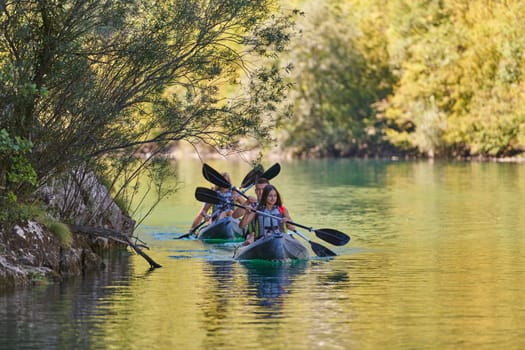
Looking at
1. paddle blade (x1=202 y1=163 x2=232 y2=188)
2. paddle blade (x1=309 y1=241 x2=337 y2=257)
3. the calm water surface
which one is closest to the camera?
the calm water surface

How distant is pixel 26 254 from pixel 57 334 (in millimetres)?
5417

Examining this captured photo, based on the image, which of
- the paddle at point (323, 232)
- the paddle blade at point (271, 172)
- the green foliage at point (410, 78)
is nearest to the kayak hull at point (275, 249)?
the paddle at point (323, 232)

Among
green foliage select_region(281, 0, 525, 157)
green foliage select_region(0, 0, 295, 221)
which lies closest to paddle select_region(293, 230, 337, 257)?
green foliage select_region(0, 0, 295, 221)

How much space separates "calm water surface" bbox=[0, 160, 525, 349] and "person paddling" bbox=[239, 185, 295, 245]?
867 mm

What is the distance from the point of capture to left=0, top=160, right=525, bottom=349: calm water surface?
1568 cm

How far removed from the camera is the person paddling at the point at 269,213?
2491 centimetres

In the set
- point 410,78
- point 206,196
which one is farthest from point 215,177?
point 410,78

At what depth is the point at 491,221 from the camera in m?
34.8

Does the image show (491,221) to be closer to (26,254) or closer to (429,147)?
(26,254)

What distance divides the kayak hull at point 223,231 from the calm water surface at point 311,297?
827 millimetres

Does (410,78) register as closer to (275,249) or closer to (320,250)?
(320,250)

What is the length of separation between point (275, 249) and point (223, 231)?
6.27 metres

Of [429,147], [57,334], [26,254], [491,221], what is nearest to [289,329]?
[57,334]

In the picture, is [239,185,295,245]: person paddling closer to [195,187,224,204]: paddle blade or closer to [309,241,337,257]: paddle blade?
[309,241,337,257]: paddle blade
